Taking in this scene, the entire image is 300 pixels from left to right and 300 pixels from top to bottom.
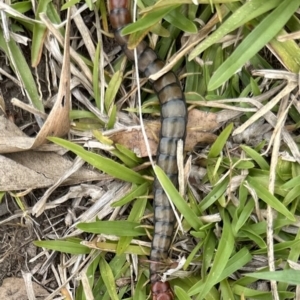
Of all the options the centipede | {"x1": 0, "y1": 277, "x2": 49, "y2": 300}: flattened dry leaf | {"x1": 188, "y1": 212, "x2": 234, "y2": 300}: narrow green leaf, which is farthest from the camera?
{"x1": 0, "y1": 277, "x2": 49, "y2": 300}: flattened dry leaf

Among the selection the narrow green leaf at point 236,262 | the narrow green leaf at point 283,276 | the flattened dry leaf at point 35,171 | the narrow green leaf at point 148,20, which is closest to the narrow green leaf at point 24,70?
the flattened dry leaf at point 35,171

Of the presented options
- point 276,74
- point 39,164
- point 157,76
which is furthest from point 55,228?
point 276,74

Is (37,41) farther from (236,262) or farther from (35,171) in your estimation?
(236,262)

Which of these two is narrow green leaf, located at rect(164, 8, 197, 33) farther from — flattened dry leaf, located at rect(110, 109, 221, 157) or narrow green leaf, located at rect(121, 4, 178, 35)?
flattened dry leaf, located at rect(110, 109, 221, 157)

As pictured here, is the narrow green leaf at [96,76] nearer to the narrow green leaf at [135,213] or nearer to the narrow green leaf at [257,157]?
the narrow green leaf at [135,213]

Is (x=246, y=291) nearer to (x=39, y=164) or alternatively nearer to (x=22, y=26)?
(x=39, y=164)

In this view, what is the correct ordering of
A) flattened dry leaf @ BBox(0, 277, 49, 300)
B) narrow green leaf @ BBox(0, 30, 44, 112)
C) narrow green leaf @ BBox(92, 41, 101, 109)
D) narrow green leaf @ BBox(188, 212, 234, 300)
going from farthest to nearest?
flattened dry leaf @ BBox(0, 277, 49, 300), narrow green leaf @ BBox(0, 30, 44, 112), narrow green leaf @ BBox(92, 41, 101, 109), narrow green leaf @ BBox(188, 212, 234, 300)

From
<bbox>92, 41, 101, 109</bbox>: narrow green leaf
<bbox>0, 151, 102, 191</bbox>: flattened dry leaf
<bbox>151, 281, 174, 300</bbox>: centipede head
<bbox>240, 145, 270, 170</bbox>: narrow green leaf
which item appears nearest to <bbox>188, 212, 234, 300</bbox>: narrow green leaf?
<bbox>151, 281, 174, 300</bbox>: centipede head
